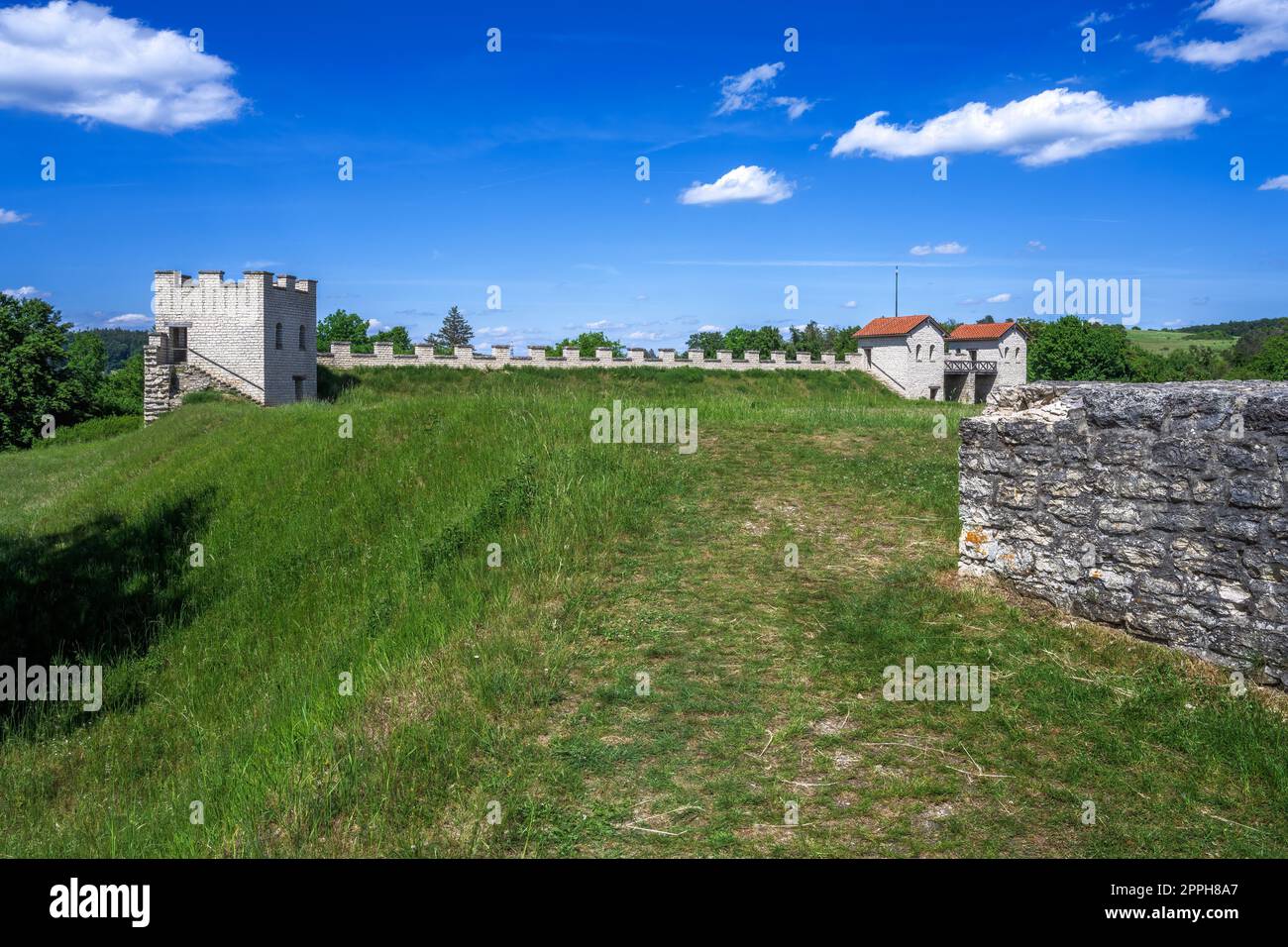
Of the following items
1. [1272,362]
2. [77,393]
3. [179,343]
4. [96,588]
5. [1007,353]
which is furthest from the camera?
[1007,353]

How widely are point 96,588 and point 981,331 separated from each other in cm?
8049

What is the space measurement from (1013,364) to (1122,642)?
3100 inches

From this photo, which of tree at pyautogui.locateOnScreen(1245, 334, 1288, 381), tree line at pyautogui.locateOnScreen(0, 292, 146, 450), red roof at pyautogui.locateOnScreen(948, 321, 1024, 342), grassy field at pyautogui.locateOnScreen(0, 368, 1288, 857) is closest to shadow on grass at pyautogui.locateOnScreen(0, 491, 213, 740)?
grassy field at pyautogui.locateOnScreen(0, 368, 1288, 857)

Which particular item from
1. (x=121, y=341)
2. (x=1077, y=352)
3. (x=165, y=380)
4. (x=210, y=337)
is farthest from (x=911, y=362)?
(x=121, y=341)

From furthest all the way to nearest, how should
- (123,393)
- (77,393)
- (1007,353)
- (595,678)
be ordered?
(1007,353)
(123,393)
(77,393)
(595,678)

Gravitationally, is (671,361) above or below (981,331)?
below

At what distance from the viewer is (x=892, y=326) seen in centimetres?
6869

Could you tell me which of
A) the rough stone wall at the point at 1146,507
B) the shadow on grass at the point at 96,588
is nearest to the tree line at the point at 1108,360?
the rough stone wall at the point at 1146,507

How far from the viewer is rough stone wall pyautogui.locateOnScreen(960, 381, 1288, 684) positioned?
7.04 m

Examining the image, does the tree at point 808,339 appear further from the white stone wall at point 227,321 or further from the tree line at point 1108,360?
the white stone wall at point 227,321

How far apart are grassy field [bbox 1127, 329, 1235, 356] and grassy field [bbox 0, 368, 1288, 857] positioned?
404 feet

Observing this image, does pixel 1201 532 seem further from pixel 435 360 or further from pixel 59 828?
pixel 435 360

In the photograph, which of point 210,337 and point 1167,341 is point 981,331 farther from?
point 1167,341

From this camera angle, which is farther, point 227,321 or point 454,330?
point 454,330
